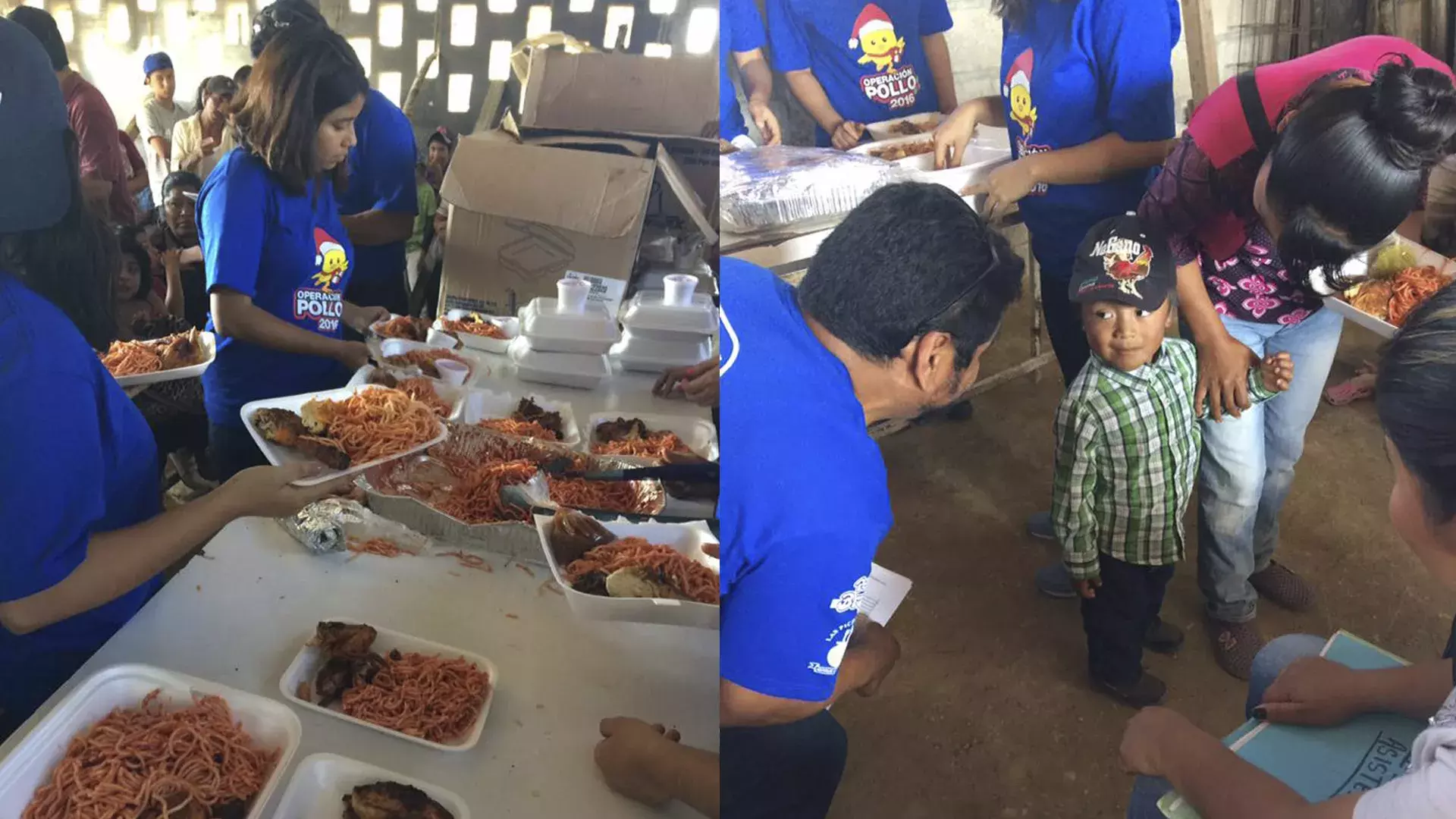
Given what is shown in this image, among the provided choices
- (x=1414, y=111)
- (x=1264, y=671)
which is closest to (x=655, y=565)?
(x=1414, y=111)

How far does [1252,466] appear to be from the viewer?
1425mm

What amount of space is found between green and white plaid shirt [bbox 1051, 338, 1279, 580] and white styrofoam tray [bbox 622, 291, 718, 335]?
3.13 ft

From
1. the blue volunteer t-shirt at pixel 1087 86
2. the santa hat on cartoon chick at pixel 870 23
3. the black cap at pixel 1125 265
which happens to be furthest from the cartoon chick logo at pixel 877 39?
the black cap at pixel 1125 265

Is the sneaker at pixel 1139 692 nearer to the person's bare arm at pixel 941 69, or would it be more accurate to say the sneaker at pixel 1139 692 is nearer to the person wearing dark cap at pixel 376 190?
the person's bare arm at pixel 941 69

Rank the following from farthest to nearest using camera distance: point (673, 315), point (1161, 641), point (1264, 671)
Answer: point (1161, 641) → point (1264, 671) → point (673, 315)

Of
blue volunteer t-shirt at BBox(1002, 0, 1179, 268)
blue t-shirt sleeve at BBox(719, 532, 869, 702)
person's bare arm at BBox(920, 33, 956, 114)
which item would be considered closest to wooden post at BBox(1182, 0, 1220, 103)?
blue volunteer t-shirt at BBox(1002, 0, 1179, 268)

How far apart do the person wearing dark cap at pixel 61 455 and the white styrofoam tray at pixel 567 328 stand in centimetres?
17

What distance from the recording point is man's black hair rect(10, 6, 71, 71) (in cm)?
49

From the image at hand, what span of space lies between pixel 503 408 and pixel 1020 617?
1.42 meters

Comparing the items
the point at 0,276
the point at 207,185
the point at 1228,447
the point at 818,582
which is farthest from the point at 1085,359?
the point at 0,276

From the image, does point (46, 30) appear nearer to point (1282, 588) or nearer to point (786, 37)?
point (786, 37)

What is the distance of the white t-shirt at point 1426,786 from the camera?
0.75 m

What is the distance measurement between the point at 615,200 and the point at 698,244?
6cm

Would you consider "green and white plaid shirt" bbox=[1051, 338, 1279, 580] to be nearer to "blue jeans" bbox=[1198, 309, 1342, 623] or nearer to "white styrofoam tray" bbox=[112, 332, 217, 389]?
"blue jeans" bbox=[1198, 309, 1342, 623]
